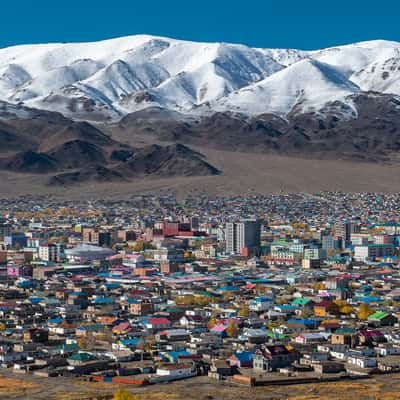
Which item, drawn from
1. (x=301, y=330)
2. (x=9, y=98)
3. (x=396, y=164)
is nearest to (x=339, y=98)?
(x=396, y=164)

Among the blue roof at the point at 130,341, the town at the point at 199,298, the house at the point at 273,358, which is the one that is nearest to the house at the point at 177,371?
the town at the point at 199,298

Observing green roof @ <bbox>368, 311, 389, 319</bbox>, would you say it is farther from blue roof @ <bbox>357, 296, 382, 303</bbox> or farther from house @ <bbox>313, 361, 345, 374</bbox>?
house @ <bbox>313, 361, 345, 374</bbox>

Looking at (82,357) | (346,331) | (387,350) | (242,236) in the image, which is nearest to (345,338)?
(346,331)

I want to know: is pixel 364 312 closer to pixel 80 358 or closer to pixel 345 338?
pixel 345 338

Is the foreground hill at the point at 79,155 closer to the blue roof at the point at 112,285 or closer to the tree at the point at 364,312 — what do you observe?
the blue roof at the point at 112,285

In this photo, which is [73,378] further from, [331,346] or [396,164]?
[396,164]

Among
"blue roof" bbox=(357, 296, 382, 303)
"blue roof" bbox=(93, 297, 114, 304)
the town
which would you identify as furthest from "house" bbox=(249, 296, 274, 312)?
"blue roof" bbox=(93, 297, 114, 304)
